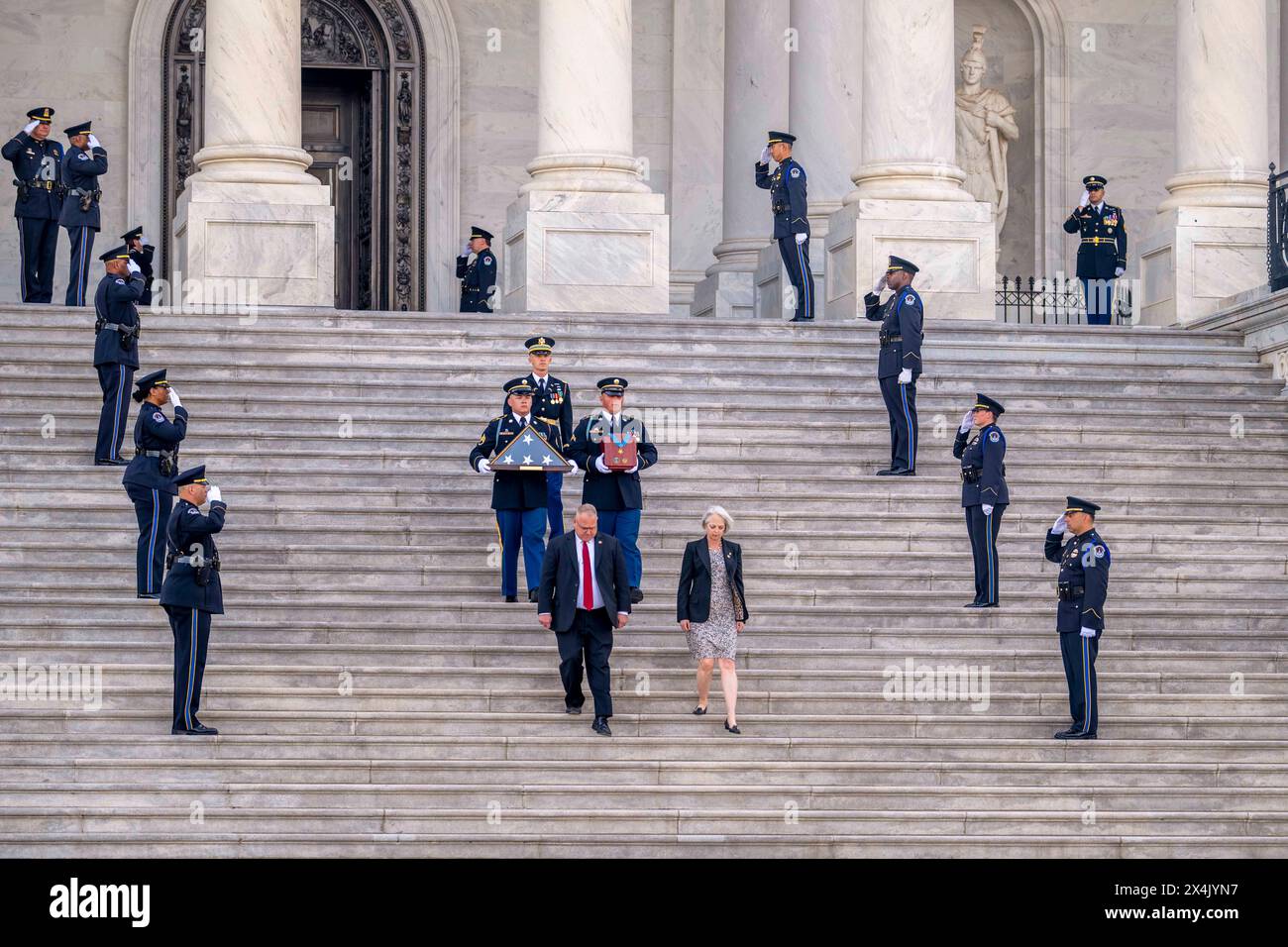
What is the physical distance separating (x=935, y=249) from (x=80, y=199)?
891cm

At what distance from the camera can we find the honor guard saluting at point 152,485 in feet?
60.3

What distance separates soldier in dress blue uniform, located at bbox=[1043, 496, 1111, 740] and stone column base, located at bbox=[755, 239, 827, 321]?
10.6m

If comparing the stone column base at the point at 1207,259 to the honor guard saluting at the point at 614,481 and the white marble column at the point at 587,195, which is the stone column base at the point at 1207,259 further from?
the honor guard saluting at the point at 614,481

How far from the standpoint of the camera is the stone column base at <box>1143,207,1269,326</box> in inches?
1039

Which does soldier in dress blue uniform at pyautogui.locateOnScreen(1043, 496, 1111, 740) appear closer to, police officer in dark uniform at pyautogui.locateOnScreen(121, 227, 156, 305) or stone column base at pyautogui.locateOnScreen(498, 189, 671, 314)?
stone column base at pyautogui.locateOnScreen(498, 189, 671, 314)

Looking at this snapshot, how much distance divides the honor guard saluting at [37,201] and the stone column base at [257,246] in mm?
1345

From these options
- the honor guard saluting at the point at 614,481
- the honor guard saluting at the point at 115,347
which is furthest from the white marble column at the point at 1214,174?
the honor guard saluting at the point at 115,347

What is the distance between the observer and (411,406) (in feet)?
72.3

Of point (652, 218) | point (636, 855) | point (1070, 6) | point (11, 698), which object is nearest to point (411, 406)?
point (652, 218)

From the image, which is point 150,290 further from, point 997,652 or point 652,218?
point 997,652

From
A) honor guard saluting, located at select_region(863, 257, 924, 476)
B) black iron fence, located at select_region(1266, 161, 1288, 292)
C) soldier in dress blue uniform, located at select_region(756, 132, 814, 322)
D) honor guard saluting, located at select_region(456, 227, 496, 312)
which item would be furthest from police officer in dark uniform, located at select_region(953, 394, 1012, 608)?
honor guard saluting, located at select_region(456, 227, 496, 312)

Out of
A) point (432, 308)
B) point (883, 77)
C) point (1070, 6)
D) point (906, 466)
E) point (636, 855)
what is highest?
point (1070, 6)

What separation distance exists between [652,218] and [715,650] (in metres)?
9.20

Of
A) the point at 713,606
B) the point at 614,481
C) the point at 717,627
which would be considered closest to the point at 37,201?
the point at 614,481
